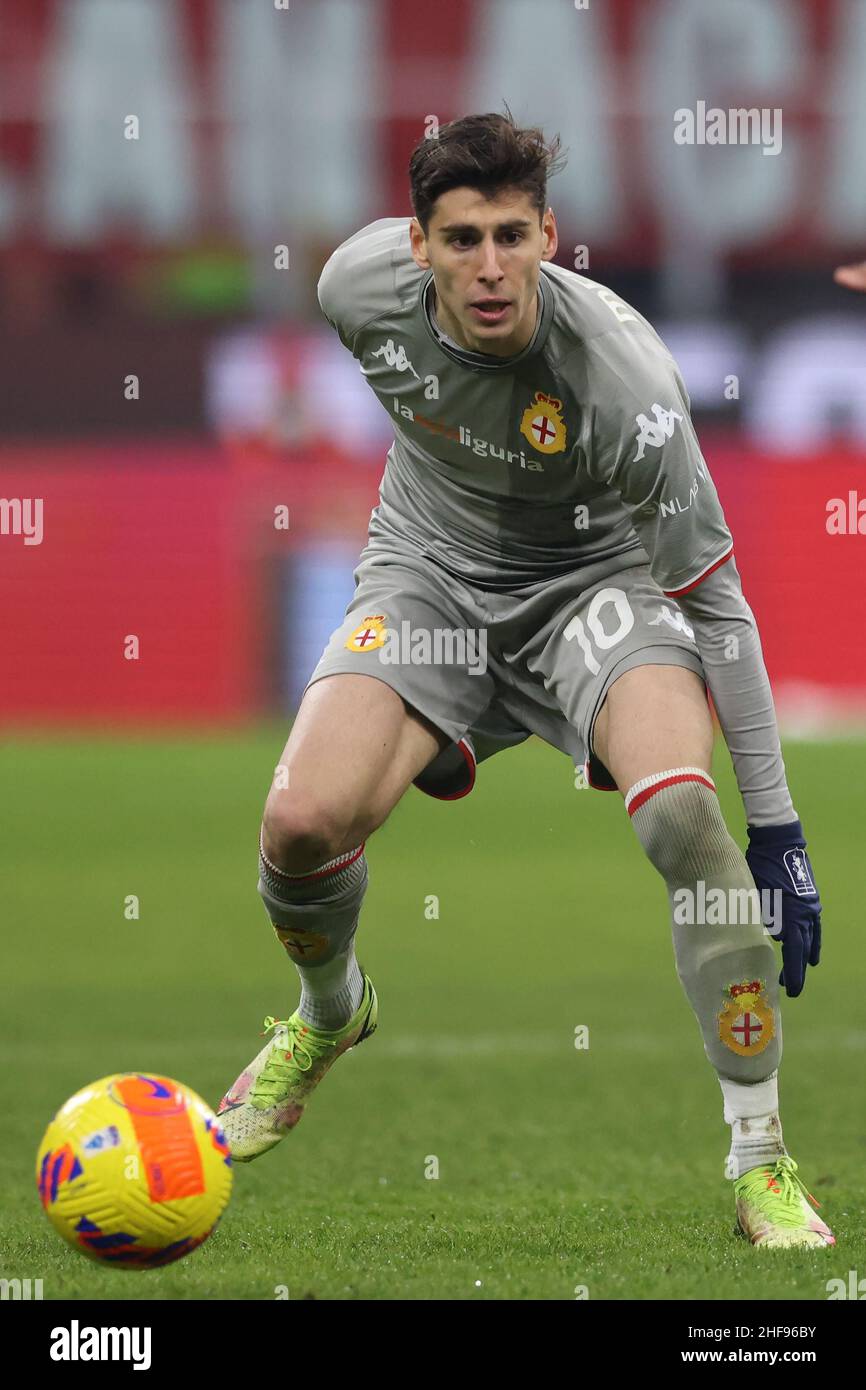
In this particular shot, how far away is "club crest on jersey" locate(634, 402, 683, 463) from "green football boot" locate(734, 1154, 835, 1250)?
142 centimetres

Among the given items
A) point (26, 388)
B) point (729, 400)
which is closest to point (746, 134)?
point (729, 400)

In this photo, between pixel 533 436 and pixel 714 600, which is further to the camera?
pixel 533 436

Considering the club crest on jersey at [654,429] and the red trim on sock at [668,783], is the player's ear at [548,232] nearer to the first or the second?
the club crest on jersey at [654,429]

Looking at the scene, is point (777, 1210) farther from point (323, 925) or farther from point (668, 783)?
point (323, 925)

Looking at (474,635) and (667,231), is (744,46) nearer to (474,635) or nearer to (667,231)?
(667,231)

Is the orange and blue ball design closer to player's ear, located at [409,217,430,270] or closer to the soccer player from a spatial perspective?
the soccer player

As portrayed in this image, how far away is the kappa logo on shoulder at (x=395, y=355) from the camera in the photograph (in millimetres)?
4539

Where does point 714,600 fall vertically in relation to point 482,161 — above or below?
below

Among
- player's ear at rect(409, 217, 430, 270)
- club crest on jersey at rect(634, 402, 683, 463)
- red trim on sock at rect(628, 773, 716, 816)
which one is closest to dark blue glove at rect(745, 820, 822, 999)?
red trim on sock at rect(628, 773, 716, 816)

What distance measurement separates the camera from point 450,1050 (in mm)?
6547

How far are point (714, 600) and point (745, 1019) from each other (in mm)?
832

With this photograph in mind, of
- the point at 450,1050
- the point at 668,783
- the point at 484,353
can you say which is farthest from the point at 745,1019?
the point at 450,1050

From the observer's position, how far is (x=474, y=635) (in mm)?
4703

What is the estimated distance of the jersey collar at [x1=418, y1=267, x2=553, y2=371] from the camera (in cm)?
429
